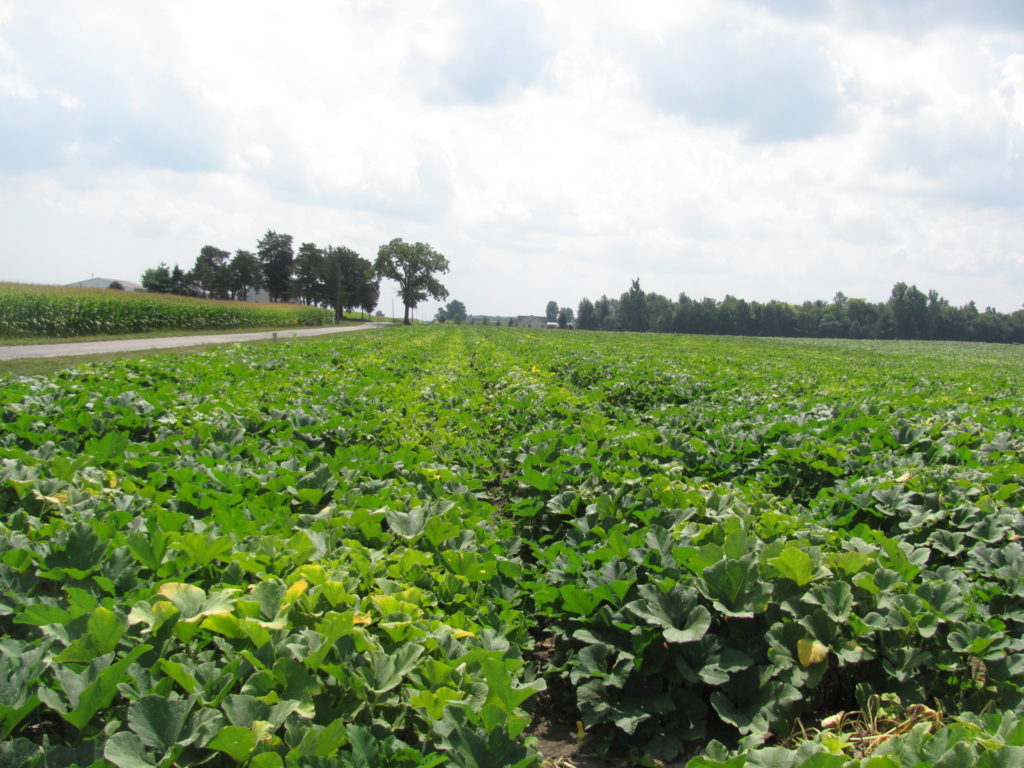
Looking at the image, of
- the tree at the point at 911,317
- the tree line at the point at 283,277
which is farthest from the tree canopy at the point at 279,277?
the tree at the point at 911,317

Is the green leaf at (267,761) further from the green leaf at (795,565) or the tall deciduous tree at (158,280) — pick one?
the tall deciduous tree at (158,280)

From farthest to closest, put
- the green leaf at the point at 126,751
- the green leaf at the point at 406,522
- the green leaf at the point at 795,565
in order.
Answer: the green leaf at the point at 406,522 < the green leaf at the point at 795,565 < the green leaf at the point at 126,751

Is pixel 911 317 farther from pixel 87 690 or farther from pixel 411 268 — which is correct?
pixel 87 690

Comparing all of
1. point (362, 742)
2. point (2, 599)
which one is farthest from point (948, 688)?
point (2, 599)

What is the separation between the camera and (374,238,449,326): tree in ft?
287

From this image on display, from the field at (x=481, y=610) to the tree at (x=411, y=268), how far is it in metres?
84.7

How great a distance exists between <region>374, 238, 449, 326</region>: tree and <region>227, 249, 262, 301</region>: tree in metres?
34.0

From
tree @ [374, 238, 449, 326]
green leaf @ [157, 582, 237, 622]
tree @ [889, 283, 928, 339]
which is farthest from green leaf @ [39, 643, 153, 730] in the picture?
tree @ [889, 283, 928, 339]

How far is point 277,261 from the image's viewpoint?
106m

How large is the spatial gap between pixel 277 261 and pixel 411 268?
32.5 meters

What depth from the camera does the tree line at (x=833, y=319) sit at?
97812 millimetres

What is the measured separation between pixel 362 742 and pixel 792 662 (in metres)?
1.73

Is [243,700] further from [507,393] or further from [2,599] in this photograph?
[507,393]

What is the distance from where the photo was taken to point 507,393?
10500mm
